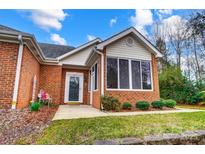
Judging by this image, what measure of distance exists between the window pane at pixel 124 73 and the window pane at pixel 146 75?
1.04 metres

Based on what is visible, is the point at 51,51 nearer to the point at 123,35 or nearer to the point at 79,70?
the point at 79,70

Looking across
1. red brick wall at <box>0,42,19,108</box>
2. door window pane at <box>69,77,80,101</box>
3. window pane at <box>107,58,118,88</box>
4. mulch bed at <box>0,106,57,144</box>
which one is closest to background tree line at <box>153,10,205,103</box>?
window pane at <box>107,58,118,88</box>

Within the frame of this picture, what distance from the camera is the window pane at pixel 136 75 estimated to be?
795 cm

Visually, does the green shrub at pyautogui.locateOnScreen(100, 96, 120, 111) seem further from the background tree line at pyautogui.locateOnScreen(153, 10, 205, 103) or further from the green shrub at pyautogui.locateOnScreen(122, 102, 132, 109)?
the background tree line at pyautogui.locateOnScreen(153, 10, 205, 103)

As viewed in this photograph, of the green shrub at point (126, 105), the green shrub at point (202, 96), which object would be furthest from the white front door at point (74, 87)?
the green shrub at point (202, 96)

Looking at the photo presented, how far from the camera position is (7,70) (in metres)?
5.64

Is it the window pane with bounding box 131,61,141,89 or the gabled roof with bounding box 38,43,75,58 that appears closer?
the window pane with bounding box 131,61,141,89

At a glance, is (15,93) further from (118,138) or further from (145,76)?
(145,76)

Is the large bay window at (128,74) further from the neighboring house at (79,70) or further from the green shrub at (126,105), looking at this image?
the green shrub at (126,105)

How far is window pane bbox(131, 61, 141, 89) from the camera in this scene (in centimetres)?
795
